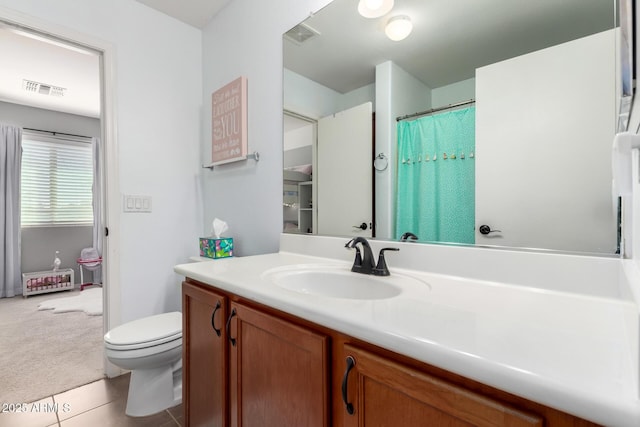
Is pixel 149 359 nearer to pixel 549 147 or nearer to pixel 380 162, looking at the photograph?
pixel 380 162

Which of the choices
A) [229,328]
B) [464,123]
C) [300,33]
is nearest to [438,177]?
[464,123]

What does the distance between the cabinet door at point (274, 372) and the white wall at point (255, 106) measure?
82 cm

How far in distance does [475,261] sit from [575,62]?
2.02 ft

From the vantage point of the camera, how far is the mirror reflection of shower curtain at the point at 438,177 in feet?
3.42

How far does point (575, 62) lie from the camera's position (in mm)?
837

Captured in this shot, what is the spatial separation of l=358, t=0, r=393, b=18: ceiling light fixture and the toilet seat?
70.0 inches

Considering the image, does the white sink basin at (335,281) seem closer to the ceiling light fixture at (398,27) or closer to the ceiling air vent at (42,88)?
the ceiling light fixture at (398,27)

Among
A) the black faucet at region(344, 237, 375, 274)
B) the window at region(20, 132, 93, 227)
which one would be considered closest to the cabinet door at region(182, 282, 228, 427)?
the black faucet at region(344, 237, 375, 274)

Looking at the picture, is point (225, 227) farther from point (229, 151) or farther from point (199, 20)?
point (199, 20)

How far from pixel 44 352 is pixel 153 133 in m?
1.81

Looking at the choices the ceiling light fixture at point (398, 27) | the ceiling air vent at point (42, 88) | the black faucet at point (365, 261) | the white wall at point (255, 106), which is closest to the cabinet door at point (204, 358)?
the black faucet at point (365, 261)

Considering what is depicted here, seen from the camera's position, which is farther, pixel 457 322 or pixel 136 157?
pixel 136 157

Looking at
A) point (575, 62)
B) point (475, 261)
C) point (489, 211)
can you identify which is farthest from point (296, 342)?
point (575, 62)

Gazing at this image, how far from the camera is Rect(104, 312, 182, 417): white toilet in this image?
1466mm
